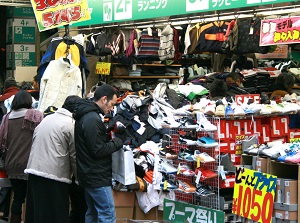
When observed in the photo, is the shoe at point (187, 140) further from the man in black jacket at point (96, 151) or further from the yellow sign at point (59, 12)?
the yellow sign at point (59, 12)

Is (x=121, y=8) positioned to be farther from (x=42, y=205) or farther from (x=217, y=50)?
(x=42, y=205)

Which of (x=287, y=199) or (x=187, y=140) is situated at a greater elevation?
(x=187, y=140)

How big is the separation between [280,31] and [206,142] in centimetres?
323

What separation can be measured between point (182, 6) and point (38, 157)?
15.3 ft

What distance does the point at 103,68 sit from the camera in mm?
14594

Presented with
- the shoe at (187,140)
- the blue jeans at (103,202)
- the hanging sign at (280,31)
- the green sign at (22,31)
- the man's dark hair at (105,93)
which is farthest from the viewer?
the green sign at (22,31)

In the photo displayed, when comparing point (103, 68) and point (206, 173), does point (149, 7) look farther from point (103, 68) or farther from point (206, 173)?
point (206, 173)

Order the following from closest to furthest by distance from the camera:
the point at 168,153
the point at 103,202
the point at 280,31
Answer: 1. the point at 103,202
2. the point at 168,153
3. the point at 280,31

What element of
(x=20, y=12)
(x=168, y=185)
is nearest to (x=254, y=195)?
(x=168, y=185)

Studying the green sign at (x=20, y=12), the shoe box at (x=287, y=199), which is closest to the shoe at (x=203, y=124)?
the shoe box at (x=287, y=199)

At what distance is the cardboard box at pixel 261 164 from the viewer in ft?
24.5

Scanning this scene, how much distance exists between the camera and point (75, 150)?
7.50 metres

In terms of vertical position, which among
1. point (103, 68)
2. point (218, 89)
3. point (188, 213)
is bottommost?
point (188, 213)

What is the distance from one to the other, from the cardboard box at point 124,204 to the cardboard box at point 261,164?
6.60 feet
